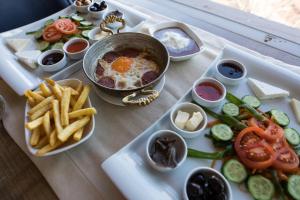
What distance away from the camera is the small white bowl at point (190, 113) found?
1154mm

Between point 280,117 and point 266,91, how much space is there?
0.17m

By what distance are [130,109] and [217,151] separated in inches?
19.4

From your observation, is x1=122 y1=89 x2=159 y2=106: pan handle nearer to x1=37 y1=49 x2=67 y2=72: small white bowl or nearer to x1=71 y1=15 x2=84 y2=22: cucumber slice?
x1=37 y1=49 x2=67 y2=72: small white bowl

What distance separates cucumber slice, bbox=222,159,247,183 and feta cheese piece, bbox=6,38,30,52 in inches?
58.5

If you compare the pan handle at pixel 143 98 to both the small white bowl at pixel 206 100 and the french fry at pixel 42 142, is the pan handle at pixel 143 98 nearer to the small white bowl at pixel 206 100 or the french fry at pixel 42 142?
the small white bowl at pixel 206 100

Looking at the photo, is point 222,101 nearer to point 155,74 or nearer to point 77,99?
point 155,74

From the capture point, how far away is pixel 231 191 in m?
0.98

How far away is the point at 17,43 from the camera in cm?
167

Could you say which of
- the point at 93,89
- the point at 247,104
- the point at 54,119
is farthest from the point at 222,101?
the point at 54,119

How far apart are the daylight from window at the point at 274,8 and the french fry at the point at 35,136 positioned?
1.95 metres

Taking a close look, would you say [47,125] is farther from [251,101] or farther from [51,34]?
[251,101]

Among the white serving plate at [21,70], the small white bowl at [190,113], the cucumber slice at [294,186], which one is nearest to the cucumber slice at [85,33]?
the white serving plate at [21,70]

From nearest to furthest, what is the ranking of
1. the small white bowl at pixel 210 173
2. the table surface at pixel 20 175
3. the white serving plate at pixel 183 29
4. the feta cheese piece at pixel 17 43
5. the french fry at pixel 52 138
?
1. the small white bowl at pixel 210 173
2. the french fry at pixel 52 138
3. the table surface at pixel 20 175
4. the white serving plate at pixel 183 29
5. the feta cheese piece at pixel 17 43

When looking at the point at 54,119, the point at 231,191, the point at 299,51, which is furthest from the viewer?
the point at 299,51
